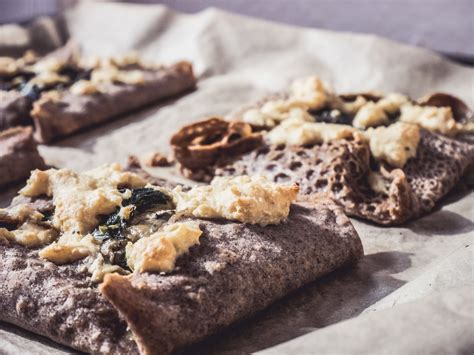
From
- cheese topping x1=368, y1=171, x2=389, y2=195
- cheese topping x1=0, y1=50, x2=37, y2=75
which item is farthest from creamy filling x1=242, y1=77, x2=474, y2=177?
cheese topping x1=0, y1=50, x2=37, y2=75

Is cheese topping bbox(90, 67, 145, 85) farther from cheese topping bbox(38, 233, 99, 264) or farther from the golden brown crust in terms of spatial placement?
cheese topping bbox(38, 233, 99, 264)

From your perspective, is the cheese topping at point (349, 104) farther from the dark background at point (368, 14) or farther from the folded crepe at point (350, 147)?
the dark background at point (368, 14)

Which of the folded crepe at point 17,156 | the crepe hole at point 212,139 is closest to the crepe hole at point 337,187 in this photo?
the crepe hole at point 212,139

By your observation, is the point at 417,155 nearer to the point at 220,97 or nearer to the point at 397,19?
the point at 220,97

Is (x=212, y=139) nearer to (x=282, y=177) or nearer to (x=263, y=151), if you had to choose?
(x=263, y=151)

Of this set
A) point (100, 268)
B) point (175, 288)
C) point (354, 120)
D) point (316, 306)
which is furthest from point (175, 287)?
point (354, 120)

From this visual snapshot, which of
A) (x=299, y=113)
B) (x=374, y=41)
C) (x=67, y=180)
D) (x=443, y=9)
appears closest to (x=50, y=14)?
(x=374, y=41)
